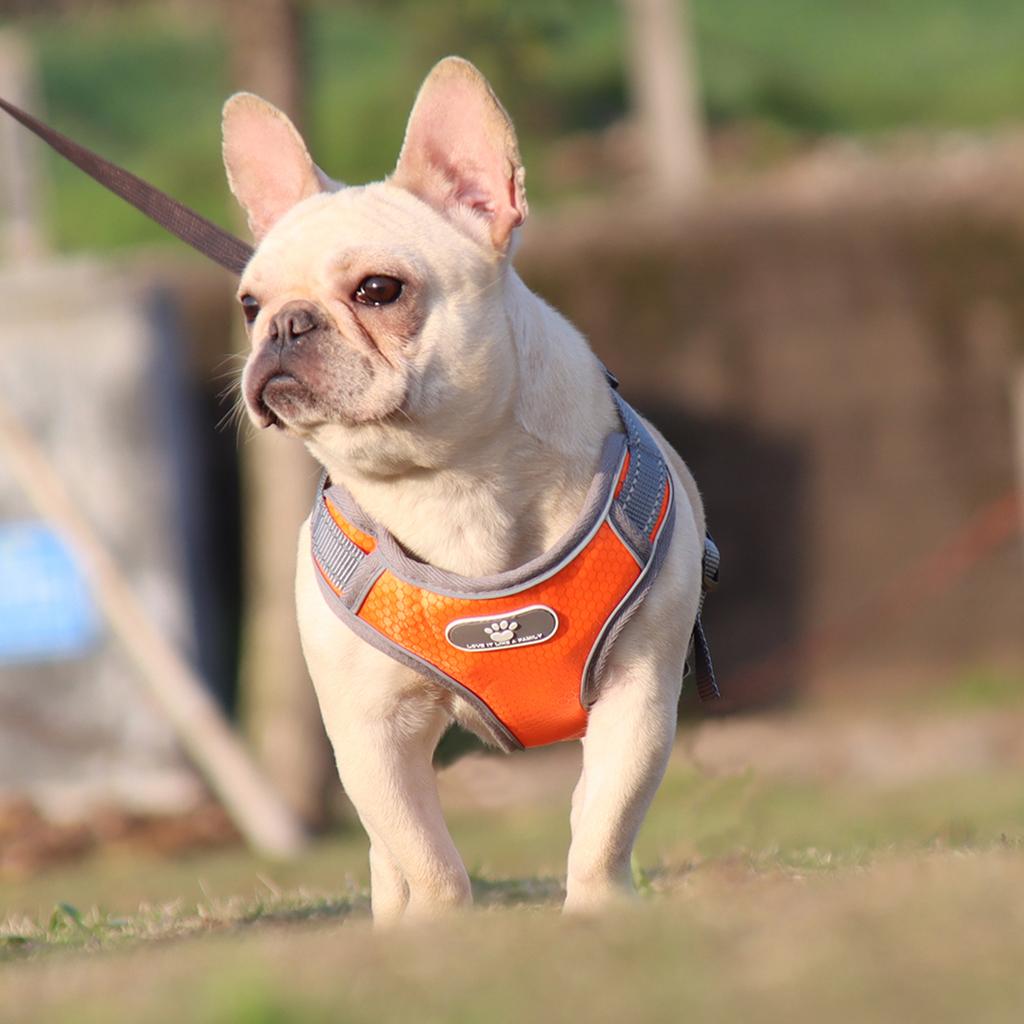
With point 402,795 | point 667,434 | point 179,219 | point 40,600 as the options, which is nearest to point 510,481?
point 402,795

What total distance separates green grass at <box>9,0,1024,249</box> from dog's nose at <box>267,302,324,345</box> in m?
9.38

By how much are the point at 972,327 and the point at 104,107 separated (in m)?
11.5

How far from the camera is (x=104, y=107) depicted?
852 inches

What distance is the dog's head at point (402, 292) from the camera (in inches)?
159

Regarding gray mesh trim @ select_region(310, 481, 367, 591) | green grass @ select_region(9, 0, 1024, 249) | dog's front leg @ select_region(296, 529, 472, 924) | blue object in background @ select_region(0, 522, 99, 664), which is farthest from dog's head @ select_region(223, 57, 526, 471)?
green grass @ select_region(9, 0, 1024, 249)

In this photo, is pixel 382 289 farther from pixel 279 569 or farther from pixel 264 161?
pixel 279 569

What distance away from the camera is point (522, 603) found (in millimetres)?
4117

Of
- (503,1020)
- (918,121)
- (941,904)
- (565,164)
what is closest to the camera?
(503,1020)

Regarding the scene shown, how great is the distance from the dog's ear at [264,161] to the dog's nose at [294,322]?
565 millimetres

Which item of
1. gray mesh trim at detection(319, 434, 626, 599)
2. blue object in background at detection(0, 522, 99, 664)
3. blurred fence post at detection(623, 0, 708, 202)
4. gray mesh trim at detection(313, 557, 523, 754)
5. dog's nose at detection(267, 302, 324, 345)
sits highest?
dog's nose at detection(267, 302, 324, 345)

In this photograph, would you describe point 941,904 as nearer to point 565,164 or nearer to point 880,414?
point 880,414

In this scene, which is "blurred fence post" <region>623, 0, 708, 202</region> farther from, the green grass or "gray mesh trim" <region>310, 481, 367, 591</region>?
"gray mesh trim" <region>310, 481, 367, 591</region>

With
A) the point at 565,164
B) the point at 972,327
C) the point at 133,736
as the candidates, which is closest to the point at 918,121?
the point at 565,164

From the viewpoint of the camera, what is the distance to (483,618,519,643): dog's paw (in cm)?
411
